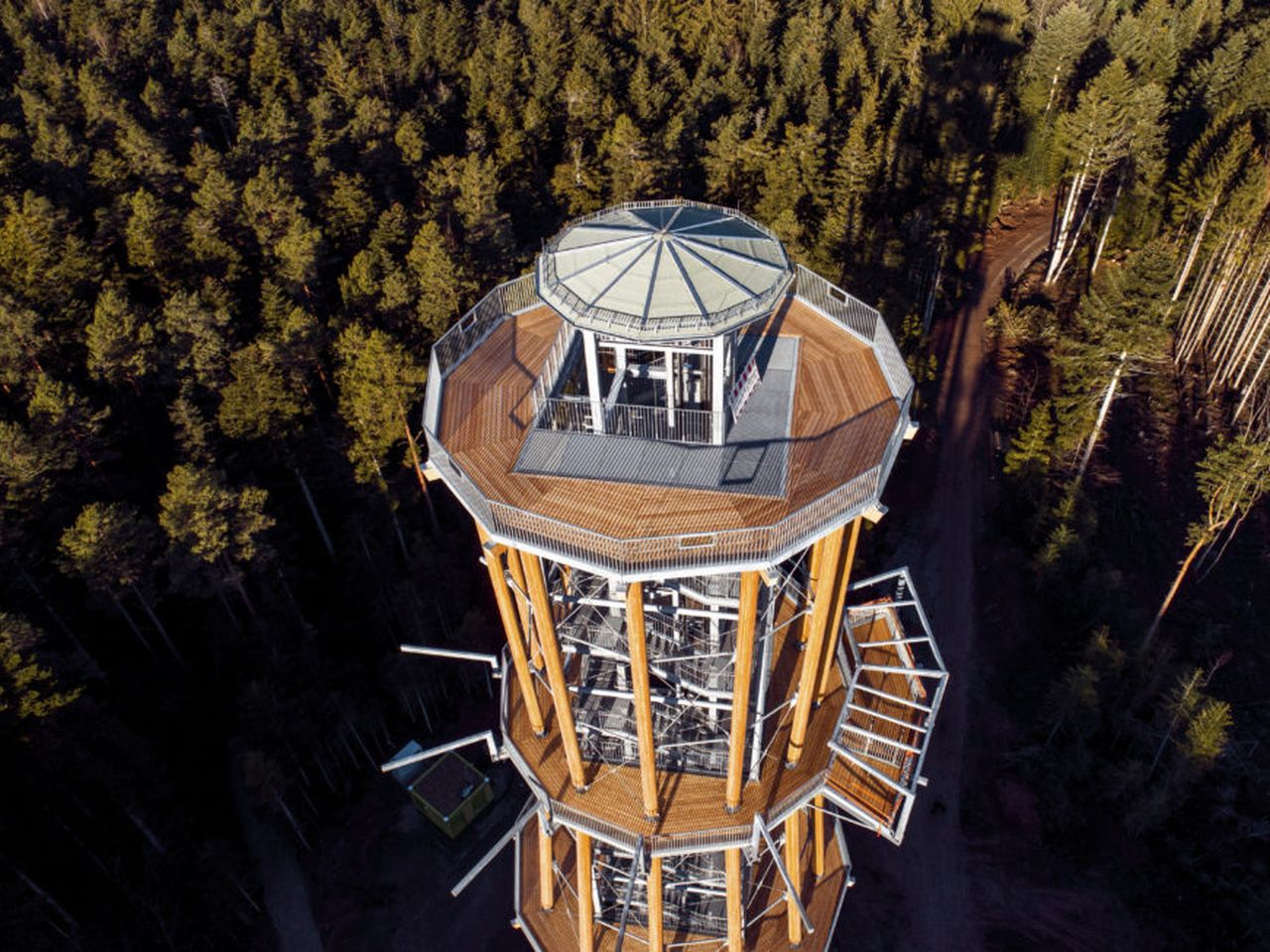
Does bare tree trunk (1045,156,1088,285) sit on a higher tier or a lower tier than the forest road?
higher

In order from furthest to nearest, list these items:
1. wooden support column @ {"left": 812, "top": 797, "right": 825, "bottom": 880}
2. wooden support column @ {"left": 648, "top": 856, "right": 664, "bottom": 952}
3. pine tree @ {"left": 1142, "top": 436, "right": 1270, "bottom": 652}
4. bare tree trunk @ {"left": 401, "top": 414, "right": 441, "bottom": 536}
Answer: bare tree trunk @ {"left": 401, "top": 414, "right": 441, "bottom": 536}
pine tree @ {"left": 1142, "top": 436, "right": 1270, "bottom": 652}
wooden support column @ {"left": 812, "top": 797, "right": 825, "bottom": 880}
wooden support column @ {"left": 648, "top": 856, "right": 664, "bottom": 952}

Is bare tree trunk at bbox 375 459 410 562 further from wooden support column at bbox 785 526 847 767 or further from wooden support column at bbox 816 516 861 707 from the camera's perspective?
wooden support column at bbox 785 526 847 767

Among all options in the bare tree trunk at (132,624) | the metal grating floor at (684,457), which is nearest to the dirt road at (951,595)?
the metal grating floor at (684,457)

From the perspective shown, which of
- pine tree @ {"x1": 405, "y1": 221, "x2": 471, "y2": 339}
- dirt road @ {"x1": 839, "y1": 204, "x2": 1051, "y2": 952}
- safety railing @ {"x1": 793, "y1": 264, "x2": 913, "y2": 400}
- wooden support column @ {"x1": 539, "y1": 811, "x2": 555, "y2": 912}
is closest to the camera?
safety railing @ {"x1": 793, "y1": 264, "x2": 913, "y2": 400}

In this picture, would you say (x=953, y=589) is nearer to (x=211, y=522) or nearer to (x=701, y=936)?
(x=701, y=936)

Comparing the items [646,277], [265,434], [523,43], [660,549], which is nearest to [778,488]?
[660,549]

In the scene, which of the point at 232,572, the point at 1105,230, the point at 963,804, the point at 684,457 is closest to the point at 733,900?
the point at 684,457

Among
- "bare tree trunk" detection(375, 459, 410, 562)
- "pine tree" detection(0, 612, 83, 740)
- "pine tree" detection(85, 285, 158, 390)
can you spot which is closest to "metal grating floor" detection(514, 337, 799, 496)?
"bare tree trunk" detection(375, 459, 410, 562)
